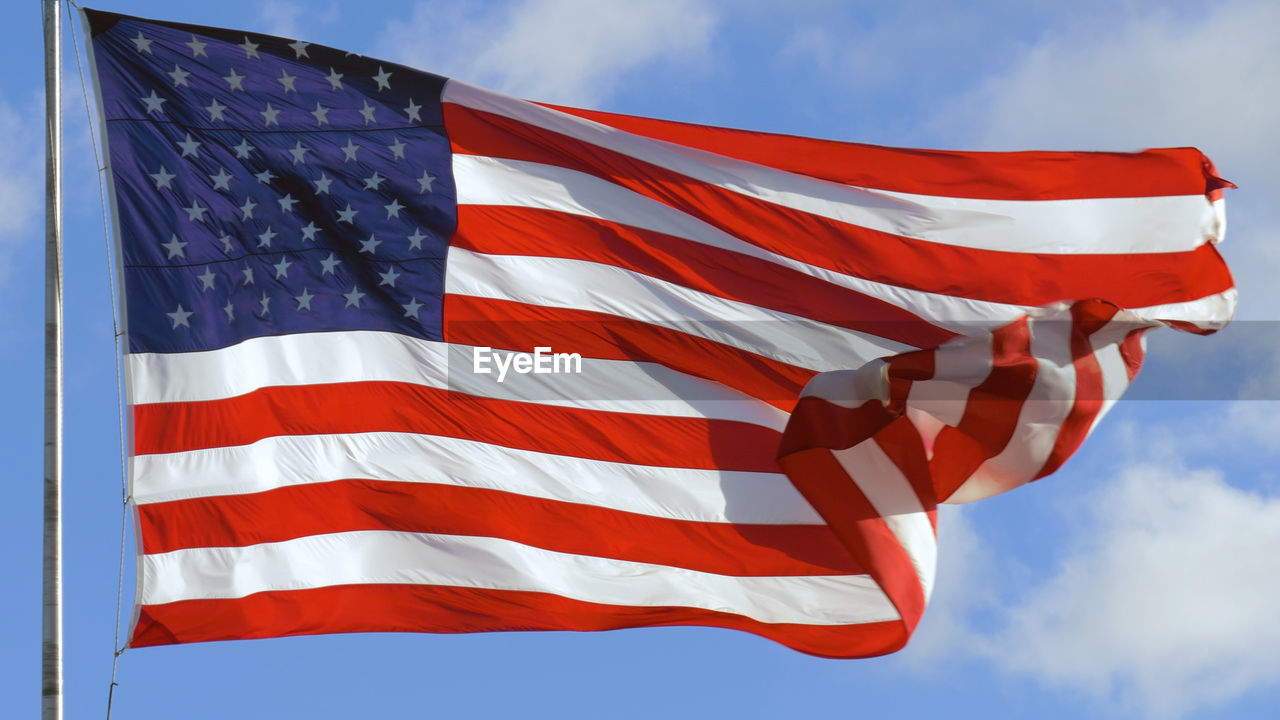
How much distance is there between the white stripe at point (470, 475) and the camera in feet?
43.7

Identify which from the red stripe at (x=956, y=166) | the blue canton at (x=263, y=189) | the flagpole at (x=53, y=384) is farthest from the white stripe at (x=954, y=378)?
the flagpole at (x=53, y=384)

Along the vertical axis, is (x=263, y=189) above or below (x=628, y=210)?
above

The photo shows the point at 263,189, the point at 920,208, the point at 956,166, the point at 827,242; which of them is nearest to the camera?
the point at 263,189

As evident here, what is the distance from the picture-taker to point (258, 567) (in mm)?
13195

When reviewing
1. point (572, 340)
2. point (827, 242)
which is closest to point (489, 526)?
point (572, 340)

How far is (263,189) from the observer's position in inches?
552

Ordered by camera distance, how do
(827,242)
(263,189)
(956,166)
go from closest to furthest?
(263,189), (827,242), (956,166)

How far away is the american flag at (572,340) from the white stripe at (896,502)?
0.03 m

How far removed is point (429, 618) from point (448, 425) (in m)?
1.44

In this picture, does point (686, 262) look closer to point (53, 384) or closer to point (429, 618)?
point (429, 618)

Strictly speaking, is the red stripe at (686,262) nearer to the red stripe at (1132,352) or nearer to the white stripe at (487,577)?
the red stripe at (1132,352)

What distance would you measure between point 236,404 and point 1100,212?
6.87 m

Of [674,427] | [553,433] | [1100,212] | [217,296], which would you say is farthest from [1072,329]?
[217,296]

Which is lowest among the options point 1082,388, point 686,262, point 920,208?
point 1082,388
